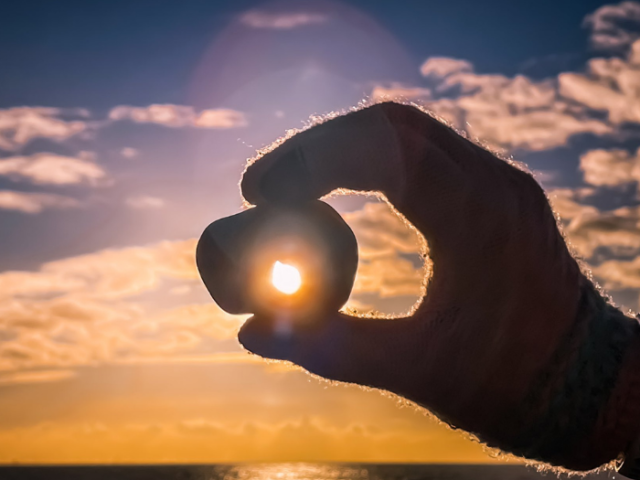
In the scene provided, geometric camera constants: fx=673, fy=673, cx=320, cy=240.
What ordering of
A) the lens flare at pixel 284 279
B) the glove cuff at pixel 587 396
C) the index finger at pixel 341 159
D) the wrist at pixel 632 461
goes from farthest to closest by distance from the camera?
1. the wrist at pixel 632 461
2. the glove cuff at pixel 587 396
3. the lens flare at pixel 284 279
4. the index finger at pixel 341 159

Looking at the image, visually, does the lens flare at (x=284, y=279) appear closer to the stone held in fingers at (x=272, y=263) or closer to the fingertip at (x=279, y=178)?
the stone held in fingers at (x=272, y=263)

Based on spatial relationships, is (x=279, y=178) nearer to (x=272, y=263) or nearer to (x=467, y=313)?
(x=272, y=263)

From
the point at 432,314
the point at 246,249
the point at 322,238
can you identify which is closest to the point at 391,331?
the point at 432,314

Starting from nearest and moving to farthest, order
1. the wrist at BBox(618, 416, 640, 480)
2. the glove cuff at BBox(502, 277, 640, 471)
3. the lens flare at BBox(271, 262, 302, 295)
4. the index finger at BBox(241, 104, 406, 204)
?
the index finger at BBox(241, 104, 406, 204), the lens flare at BBox(271, 262, 302, 295), the glove cuff at BBox(502, 277, 640, 471), the wrist at BBox(618, 416, 640, 480)

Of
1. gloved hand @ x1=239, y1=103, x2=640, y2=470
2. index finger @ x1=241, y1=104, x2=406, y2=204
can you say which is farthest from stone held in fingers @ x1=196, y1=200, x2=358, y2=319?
index finger @ x1=241, y1=104, x2=406, y2=204

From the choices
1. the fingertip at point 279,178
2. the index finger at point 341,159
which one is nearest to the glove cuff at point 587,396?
the index finger at point 341,159

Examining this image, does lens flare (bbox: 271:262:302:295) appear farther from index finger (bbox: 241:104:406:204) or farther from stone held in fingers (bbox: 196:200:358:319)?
index finger (bbox: 241:104:406:204)
